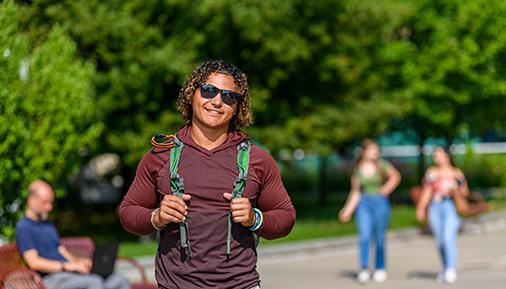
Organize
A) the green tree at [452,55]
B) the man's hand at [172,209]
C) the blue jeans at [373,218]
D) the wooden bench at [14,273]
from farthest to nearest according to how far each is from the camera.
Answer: the green tree at [452,55], the blue jeans at [373,218], the wooden bench at [14,273], the man's hand at [172,209]

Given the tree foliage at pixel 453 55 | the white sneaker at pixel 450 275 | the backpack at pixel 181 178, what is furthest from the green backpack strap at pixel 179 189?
the tree foliage at pixel 453 55

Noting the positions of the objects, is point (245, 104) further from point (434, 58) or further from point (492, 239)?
point (434, 58)

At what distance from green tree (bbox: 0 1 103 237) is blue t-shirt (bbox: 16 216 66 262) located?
145 centimetres

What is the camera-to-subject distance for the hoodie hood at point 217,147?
4.34 m

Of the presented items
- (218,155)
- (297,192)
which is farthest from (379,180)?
(297,192)

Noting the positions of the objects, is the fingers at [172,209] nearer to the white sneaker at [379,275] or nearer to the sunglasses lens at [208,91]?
the sunglasses lens at [208,91]

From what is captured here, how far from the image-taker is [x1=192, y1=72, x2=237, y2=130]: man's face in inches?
171

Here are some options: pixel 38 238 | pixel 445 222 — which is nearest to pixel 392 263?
pixel 445 222

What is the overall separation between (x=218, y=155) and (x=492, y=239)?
17782 millimetres

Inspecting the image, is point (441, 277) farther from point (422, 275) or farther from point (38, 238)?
point (38, 238)

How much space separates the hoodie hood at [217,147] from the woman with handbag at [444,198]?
352 inches

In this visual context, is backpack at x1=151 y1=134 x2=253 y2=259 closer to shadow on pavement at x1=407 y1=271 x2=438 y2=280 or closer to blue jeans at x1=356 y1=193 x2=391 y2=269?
blue jeans at x1=356 y1=193 x2=391 y2=269

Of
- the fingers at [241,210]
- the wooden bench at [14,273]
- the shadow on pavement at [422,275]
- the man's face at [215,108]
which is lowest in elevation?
the shadow on pavement at [422,275]

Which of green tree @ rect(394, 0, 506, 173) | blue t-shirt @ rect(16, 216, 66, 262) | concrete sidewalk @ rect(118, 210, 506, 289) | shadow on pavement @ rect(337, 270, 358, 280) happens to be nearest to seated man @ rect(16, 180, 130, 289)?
blue t-shirt @ rect(16, 216, 66, 262)
